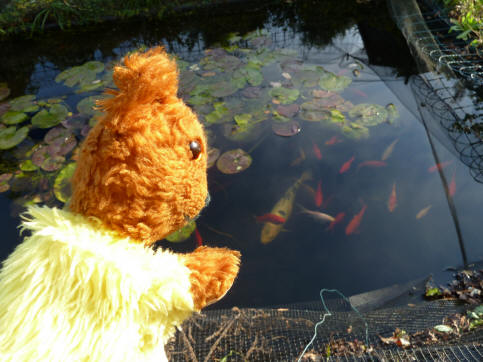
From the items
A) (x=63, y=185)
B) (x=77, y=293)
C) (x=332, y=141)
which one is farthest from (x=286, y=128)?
(x=77, y=293)

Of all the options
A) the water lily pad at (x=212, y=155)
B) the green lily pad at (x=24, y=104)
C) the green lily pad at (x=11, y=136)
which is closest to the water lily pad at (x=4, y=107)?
the green lily pad at (x=24, y=104)

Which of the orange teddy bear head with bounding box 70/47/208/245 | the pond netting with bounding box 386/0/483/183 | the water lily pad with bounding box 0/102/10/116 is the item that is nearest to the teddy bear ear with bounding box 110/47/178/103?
the orange teddy bear head with bounding box 70/47/208/245

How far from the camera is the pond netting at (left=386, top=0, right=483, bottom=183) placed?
2123mm

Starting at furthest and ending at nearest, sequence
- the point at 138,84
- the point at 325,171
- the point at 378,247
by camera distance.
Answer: the point at 325,171 < the point at 378,247 < the point at 138,84

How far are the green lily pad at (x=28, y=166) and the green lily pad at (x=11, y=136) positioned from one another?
240mm

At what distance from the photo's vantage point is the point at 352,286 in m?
1.71

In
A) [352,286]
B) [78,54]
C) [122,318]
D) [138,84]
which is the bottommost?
[352,286]

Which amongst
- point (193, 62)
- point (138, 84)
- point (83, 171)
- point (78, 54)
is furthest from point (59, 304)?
point (78, 54)

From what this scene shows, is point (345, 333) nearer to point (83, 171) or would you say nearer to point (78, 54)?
point (83, 171)

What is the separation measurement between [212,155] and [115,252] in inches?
67.0

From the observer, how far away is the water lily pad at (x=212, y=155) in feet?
7.31

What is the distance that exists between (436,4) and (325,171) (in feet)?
8.28

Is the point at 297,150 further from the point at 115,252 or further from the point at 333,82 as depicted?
the point at 115,252

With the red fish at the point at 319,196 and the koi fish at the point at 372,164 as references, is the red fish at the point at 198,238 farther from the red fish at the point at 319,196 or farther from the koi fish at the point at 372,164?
the koi fish at the point at 372,164
